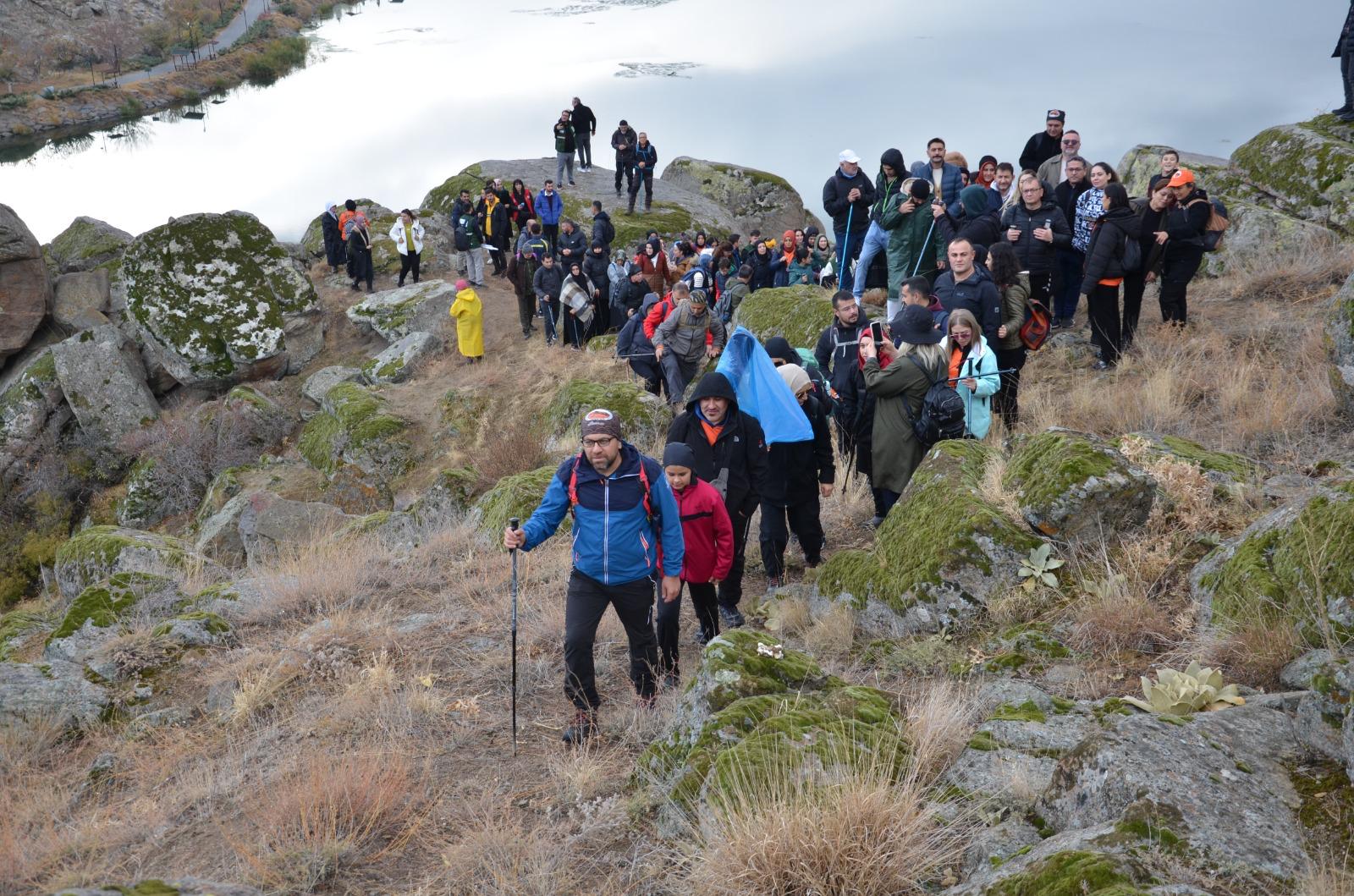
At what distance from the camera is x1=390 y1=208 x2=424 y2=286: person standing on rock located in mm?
21984

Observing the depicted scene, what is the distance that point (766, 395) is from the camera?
6621mm

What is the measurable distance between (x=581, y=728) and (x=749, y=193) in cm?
2695

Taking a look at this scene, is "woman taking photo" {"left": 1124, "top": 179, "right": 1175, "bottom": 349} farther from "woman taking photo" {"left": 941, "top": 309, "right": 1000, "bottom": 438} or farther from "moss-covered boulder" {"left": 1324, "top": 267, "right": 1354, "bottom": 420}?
"woman taking photo" {"left": 941, "top": 309, "right": 1000, "bottom": 438}

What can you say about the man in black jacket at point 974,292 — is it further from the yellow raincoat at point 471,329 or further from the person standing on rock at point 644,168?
the person standing on rock at point 644,168

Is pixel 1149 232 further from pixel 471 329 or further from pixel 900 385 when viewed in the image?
pixel 471 329

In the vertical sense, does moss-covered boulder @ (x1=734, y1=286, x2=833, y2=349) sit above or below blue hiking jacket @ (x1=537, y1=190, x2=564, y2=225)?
below

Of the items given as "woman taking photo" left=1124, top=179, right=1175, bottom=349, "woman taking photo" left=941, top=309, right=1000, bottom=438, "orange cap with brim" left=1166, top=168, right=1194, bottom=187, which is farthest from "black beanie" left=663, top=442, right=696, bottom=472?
"orange cap with brim" left=1166, top=168, right=1194, bottom=187

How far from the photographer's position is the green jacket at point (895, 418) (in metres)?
6.72

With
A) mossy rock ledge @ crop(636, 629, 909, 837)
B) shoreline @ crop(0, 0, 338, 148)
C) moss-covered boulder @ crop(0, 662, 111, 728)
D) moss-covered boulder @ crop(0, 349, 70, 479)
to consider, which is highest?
shoreline @ crop(0, 0, 338, 148)

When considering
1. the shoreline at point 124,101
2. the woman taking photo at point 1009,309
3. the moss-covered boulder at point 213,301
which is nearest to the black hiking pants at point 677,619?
the woman taking photo at point 1009,309

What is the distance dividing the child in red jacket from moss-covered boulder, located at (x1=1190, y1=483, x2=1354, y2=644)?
259 cm

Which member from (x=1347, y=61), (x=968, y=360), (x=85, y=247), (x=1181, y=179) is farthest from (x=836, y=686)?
(x=85, y=247)

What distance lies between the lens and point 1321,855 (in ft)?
8.91

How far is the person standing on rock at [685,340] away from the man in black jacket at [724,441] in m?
5.41
